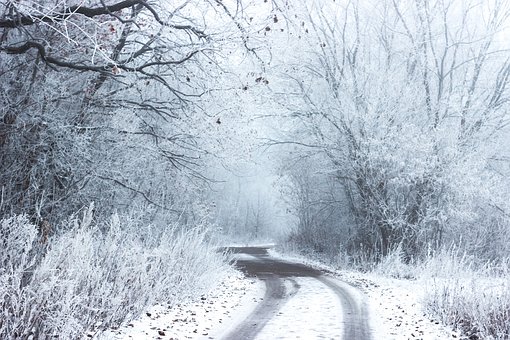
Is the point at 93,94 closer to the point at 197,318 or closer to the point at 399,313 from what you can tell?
the point at 197,318

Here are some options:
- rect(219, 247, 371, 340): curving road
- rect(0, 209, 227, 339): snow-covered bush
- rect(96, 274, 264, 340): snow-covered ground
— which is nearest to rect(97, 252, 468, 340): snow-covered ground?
rect(96, 274, 264, 340): snow-covered ground

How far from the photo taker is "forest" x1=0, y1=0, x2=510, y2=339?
7.68m

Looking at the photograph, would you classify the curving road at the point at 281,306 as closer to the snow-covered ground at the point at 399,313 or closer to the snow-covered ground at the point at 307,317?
the snow-covered ground at the point at 307,317

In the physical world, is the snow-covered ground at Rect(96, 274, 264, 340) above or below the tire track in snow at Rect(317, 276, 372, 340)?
Answer: below

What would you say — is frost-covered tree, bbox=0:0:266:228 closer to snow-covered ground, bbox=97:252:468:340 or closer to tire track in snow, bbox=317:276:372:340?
snow-covered ground, bbox=97:252:468:340

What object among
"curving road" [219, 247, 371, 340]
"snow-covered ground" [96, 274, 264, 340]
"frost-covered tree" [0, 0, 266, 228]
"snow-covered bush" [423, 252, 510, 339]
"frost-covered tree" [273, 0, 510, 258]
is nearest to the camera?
"snow-covered bush" [423, 252, 510, 339]

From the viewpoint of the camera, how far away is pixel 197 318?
29.6 ft

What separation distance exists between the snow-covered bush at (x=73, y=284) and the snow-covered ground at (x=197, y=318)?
0.23 m

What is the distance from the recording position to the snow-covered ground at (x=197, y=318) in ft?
24.8

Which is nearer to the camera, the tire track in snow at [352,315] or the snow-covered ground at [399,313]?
the tire track in snow at [352,315]

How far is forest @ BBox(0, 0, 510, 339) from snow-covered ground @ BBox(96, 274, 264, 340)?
0.31 meters

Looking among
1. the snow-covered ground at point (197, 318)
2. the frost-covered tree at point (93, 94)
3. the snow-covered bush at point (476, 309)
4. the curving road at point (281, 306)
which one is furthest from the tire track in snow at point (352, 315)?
the frost-covered tree at point (93, 94)

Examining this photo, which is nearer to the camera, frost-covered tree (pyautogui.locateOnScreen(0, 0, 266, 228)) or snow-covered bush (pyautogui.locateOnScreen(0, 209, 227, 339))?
snow-covered bush (pyautogui.locateOnScreen(0, 209, 227, 339))

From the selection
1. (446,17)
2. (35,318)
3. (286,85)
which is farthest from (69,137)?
(446,17)
